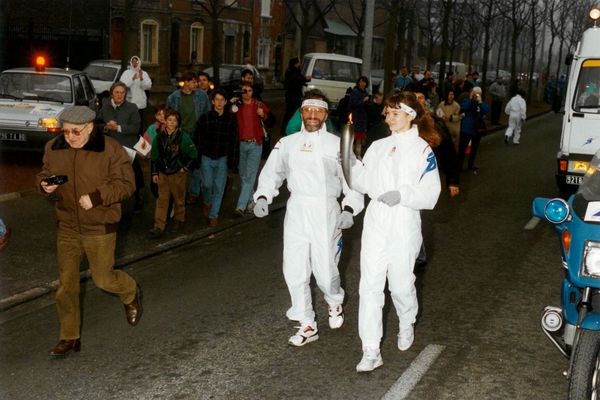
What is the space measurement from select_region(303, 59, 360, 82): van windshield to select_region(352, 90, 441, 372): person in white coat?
21.9m

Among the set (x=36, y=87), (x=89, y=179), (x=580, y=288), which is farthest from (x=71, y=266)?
(x=36, y=87)

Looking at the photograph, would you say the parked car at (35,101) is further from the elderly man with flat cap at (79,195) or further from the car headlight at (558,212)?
the car headlight at (558,212)

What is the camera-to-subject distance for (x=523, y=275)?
358 inches

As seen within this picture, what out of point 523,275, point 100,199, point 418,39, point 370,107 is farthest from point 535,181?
point 418,39

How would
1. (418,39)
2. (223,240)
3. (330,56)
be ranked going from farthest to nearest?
1. (418,39)
2. (330,56)
3. (223,240)

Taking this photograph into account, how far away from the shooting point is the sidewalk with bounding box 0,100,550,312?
816 cm

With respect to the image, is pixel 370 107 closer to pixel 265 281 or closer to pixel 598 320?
pixel 265 281

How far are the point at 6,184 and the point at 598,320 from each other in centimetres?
1027

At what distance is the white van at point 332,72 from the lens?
90.4 ft

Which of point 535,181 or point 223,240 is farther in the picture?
point 535,181

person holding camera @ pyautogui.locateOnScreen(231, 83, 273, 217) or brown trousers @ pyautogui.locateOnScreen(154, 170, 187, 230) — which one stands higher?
person holding camera @ pyautogui.locateOnScreen(231, 83, 273, 217)

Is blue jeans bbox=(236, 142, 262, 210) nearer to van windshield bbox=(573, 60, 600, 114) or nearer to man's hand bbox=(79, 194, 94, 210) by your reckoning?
van windshield bbox=(573, 60, 600, 114)

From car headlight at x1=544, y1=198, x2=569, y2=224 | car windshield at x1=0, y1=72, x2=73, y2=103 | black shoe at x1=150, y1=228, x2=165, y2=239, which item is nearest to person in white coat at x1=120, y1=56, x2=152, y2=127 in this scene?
car windshield at x1=0, y1=72, x2=73, y2=103

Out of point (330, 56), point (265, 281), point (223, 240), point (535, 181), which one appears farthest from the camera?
point (330, 56)
